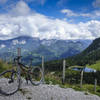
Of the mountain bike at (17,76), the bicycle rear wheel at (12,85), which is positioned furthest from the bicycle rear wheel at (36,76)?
the bicycle rear wheel at (12,85)

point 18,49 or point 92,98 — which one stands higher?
point 18,49

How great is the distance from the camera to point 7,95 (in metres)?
7.59

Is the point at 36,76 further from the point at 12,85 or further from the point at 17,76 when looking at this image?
the point at 12,85

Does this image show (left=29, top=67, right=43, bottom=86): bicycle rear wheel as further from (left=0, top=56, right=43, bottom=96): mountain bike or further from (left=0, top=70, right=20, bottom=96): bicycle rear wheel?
(left=0, top=70, right=20, bottom=96): bicycle rear wheel

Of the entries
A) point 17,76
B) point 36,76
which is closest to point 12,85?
point 17,76

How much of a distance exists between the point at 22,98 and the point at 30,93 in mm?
733

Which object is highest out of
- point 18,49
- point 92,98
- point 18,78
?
point 18,49

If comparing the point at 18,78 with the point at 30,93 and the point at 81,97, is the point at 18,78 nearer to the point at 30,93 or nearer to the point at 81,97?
the point at 30,93

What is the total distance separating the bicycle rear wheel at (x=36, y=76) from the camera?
10445 millimetres

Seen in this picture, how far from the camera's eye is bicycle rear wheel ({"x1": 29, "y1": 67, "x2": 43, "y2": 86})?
1045 centimetres

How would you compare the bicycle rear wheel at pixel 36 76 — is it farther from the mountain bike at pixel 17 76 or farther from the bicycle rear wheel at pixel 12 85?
the bicycle rear wheel at pixel 12 85

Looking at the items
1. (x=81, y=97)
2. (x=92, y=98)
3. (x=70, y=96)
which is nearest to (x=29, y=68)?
(x=70, y=96)

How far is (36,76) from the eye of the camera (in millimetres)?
11078

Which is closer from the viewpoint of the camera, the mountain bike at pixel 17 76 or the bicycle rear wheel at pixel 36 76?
the mountain bike at pixel 17 76
